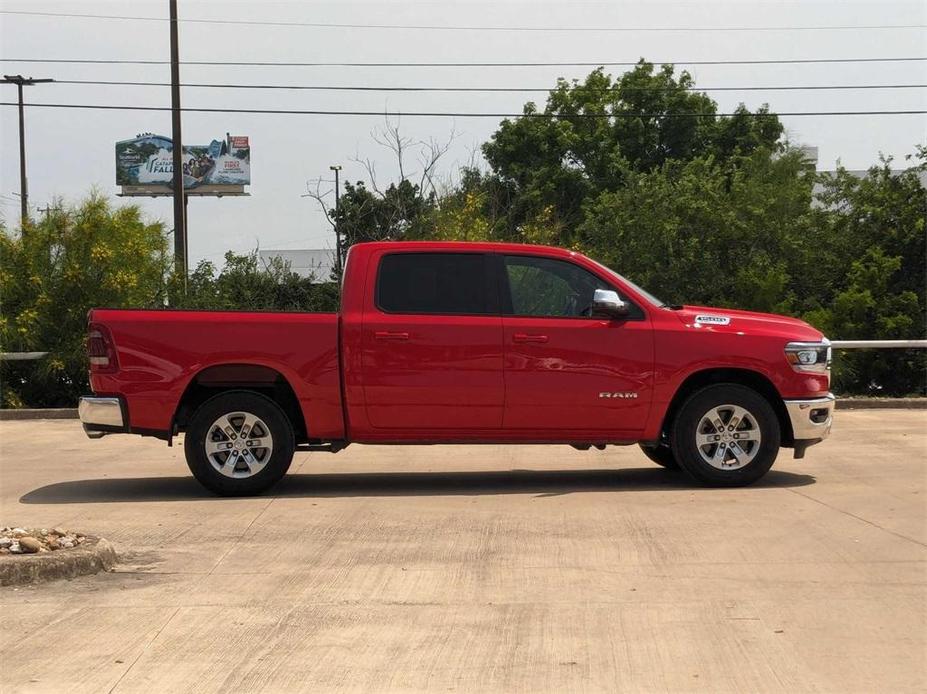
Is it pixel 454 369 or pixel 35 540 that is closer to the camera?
pixel 35 540

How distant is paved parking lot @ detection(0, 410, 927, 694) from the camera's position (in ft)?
17.0

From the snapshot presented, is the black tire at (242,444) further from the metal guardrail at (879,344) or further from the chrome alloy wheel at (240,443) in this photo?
the metal guardrail at (879,344)

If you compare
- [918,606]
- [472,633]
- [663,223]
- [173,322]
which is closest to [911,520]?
[918,606]

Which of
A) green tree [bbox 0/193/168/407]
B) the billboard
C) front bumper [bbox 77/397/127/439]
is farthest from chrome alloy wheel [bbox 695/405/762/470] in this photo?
the billboard

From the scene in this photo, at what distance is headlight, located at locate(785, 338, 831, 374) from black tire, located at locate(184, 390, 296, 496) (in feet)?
13.3

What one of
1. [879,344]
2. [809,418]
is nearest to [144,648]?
[809,418]

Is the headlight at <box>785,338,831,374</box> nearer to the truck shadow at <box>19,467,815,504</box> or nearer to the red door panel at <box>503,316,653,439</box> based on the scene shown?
the truck shadow at <box>19,467,815,504</box>

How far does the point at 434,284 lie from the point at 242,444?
6.53ft

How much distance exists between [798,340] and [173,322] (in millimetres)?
4995

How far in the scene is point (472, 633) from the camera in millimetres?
5746

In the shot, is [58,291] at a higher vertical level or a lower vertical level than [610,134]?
lower

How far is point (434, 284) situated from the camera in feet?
32.1

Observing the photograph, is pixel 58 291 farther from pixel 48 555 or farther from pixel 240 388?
pixel 48 555

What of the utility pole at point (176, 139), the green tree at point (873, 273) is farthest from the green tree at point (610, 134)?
the green tree at point (873, 273)
